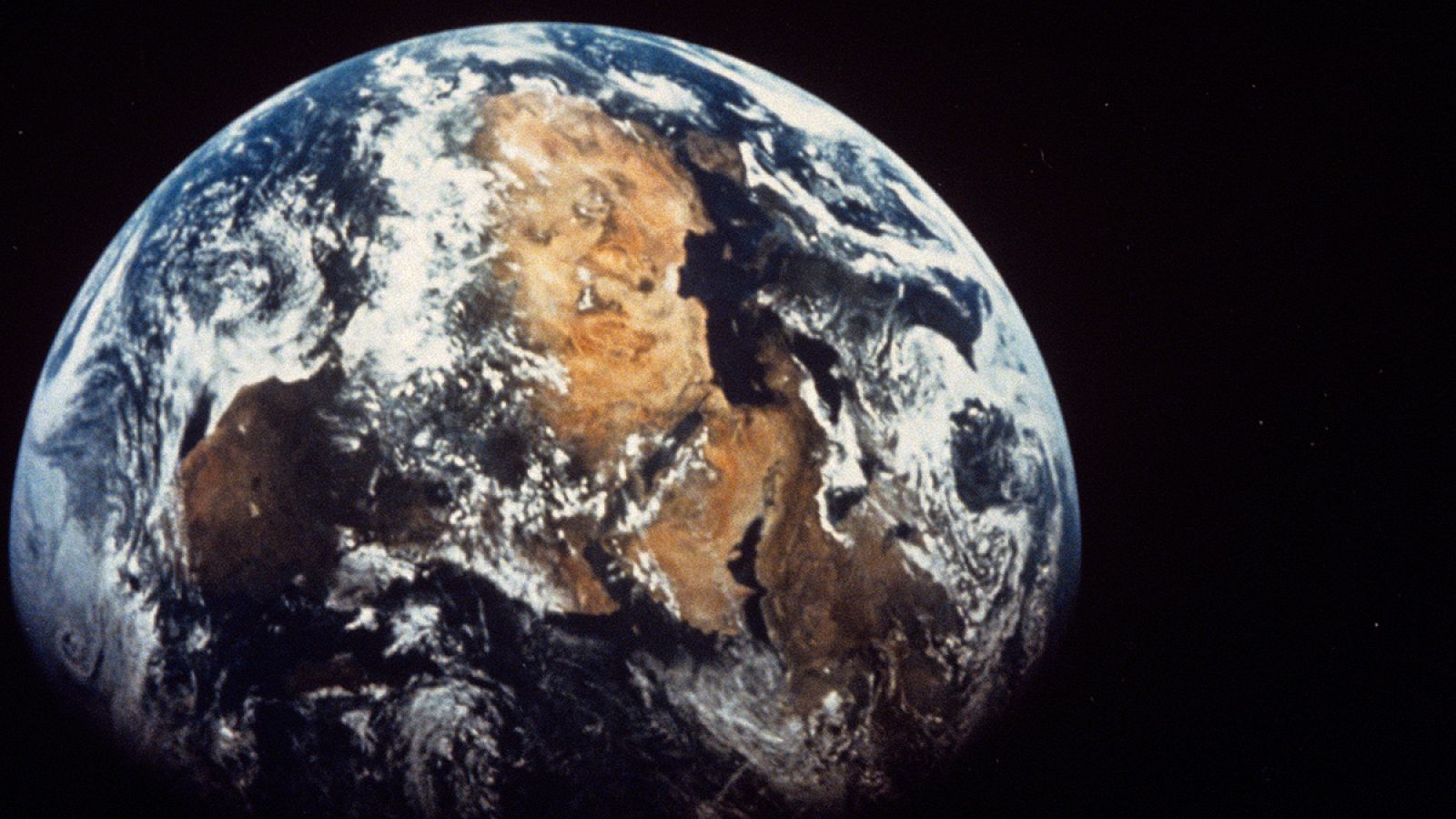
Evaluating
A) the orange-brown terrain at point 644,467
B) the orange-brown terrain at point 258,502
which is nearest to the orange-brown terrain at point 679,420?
the orange-brown terrain at point 644,467

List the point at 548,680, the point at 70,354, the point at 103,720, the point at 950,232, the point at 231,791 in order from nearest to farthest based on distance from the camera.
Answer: the point at 548,680, the point at 231,791, the point at 103,720, the point at 70,354, the point at 950,232

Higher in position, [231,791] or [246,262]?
[246,262]

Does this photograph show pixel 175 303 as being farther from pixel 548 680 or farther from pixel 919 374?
pixel 919 374

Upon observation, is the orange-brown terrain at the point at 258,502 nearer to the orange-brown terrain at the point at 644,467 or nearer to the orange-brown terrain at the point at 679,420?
the orange-brown terrain at the point at 644,467

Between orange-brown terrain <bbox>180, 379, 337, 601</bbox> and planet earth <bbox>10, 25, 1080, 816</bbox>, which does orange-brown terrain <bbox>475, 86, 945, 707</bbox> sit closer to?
A: planet earth <bbox>10, 25, 1080, 816</bbox>

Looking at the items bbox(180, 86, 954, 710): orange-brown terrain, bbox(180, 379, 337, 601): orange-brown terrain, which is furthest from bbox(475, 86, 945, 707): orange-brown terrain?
bbox(180, 379, 337, 601): orange-brown terrain

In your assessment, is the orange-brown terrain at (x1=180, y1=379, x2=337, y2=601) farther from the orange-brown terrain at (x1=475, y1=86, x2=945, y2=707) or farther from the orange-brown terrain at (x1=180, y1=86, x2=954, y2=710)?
the orange-brown terrain at (x1=475, y1=86, x2=945, y2=707)

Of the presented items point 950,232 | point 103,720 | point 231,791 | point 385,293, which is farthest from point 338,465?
point 950,232

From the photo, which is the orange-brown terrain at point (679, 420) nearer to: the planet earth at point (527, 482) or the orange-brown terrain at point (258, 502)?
the planet earth at point (527, 482)
